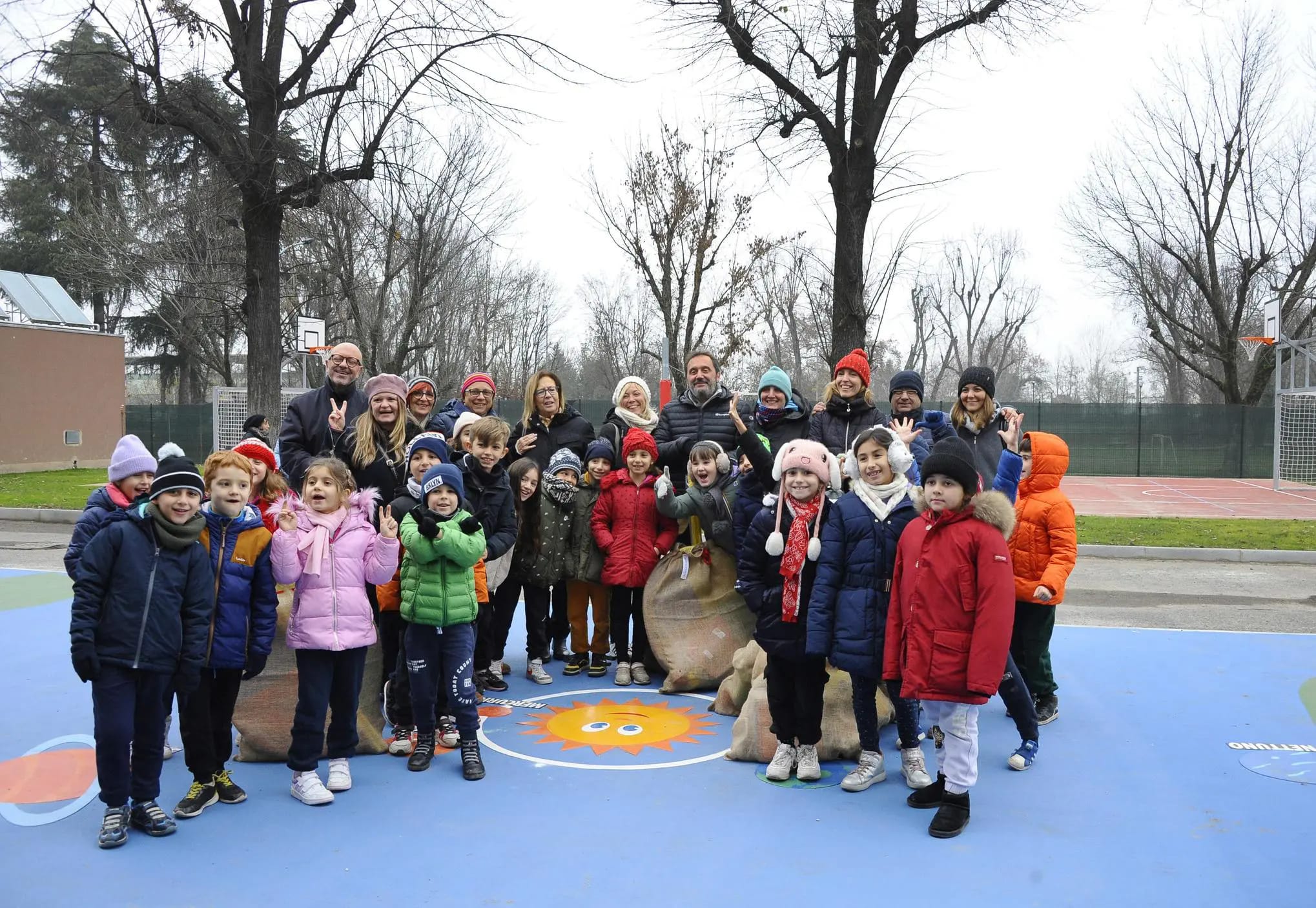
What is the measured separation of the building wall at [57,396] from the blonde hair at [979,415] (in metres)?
26.4

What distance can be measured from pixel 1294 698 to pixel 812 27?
25.7ft

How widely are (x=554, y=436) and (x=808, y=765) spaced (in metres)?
2.87

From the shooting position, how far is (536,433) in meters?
6.29

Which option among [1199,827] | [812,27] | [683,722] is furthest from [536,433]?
[812,27]

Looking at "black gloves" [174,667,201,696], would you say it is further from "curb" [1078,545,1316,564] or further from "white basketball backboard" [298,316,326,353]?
"white basketball backboard" [298,316,326,353]

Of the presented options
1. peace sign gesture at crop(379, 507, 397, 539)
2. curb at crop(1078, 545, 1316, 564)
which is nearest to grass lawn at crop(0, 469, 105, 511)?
peace sign gesture at crop(379, 507, 397, 539)

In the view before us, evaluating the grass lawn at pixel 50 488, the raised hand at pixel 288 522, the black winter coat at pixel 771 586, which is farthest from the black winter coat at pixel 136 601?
the grass lawn at pixel 50 488

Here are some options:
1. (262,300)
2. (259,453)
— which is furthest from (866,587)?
(262,300)

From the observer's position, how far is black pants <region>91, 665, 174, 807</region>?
3.61 metres

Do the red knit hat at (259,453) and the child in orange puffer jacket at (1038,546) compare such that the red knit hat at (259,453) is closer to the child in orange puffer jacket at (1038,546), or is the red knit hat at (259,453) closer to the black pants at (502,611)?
the black pants at (502,611)

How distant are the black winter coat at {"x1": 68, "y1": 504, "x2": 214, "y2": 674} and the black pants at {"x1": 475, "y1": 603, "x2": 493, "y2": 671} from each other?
169 cm

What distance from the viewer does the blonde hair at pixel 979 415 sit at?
520 centimetres

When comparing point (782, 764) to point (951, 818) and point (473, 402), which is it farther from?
point (473, 402)

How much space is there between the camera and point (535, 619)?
20.0ft
